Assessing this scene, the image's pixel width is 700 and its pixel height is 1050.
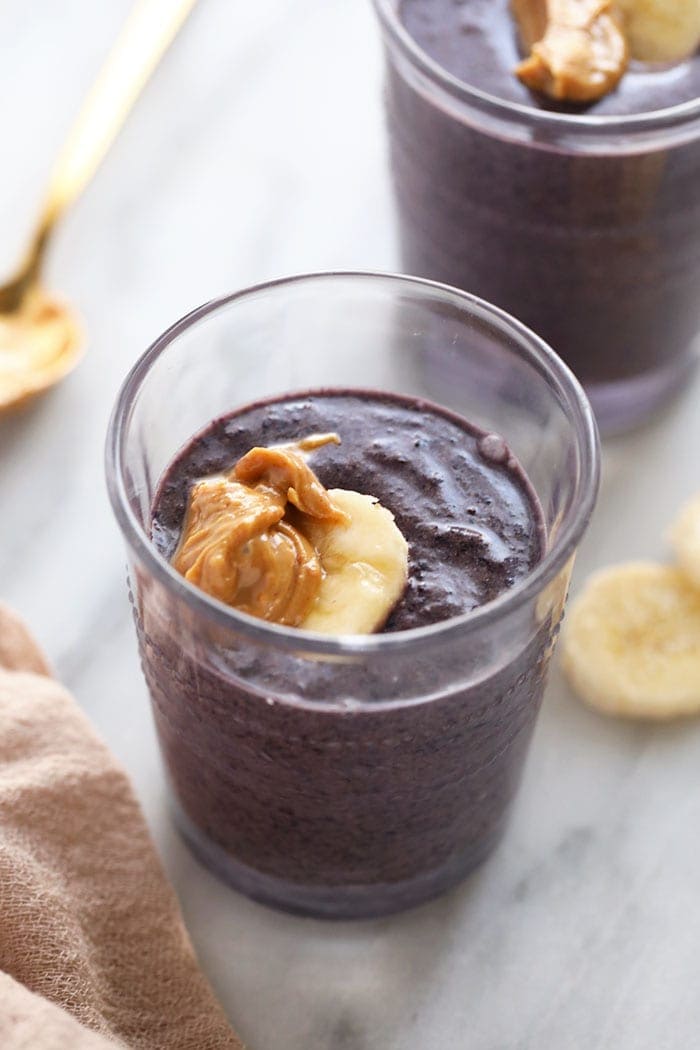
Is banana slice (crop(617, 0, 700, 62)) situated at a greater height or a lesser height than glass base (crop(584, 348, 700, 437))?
greater

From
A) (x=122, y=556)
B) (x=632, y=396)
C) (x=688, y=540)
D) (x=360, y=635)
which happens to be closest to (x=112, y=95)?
(x=122, y=556)

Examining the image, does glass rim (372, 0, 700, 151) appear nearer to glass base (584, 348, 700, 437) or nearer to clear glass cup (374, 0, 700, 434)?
clear glass cup (374, 0, 700, 434)

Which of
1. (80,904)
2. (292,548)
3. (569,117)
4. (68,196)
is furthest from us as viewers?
(68,196)

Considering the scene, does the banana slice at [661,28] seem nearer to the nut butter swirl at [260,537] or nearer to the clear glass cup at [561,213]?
the clear glass cup at [561,213]

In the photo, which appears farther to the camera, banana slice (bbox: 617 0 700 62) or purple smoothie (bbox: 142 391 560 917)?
banana slice (bbox: 617 0 700 62)

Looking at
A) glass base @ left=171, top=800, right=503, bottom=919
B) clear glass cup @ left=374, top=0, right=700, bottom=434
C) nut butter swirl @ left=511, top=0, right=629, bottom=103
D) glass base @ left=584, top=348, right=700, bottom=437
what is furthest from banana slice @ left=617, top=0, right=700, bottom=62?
glass base @ left=171, top=800, right=503, bottom=919

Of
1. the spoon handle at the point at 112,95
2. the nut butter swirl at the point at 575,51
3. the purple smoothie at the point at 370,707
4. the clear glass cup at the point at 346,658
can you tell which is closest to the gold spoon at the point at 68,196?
the spoon handle at the point at 112,95

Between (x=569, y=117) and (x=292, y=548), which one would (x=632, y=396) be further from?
(x=292, y=548)
